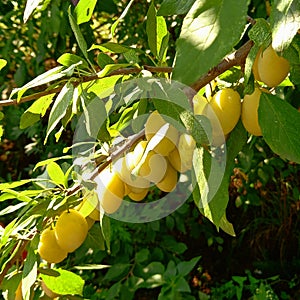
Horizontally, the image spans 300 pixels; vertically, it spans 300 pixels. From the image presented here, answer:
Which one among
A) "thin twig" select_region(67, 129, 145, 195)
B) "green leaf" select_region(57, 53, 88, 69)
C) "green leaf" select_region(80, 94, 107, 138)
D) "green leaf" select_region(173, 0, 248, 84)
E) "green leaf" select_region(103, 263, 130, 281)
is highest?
"green leaf" select_region(173, 0, 248, 84)

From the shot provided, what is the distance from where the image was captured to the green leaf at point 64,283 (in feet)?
2.50

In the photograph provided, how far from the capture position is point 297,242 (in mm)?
1998

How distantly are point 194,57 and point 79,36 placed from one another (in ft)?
0.91

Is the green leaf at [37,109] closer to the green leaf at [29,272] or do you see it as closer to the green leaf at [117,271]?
the green leaf at [29,272]

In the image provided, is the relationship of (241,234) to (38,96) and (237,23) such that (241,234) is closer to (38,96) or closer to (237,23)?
(38,96)

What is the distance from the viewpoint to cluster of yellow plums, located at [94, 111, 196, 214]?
525mm

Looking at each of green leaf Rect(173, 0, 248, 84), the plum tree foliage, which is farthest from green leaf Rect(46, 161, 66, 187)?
green leaf Rect(173, 0, 248, 84)

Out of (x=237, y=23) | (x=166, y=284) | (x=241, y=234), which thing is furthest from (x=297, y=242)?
(x=237, y=23)

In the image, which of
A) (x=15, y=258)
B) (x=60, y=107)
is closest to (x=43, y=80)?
(x=60, y=107)

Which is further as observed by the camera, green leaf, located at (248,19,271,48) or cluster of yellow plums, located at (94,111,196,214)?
cluster of yellow plums, located at (94,111,196,214)

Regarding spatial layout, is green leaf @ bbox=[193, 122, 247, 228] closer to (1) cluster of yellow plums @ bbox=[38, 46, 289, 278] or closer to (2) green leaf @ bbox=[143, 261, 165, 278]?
(1) cluster of yellow plums @ bbox=[38, 46, 289, 278]

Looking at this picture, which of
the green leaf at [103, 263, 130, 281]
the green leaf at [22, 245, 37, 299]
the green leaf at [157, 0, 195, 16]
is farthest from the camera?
the green leaf at [103, 263, 130, 281]

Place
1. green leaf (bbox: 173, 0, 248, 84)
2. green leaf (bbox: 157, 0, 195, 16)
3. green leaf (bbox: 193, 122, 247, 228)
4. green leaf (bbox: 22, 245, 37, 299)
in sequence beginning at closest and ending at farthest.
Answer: green leaf (bbox: 173, 0, 248, 84)
green leaf (bbox: 157, 0, 195, 16)
green leaf (bbox: 193, 122, 247, 228)
green leaf (bbox: 22, 245, 37, 299)

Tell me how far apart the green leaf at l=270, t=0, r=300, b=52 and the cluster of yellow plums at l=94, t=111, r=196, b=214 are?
19 cm
